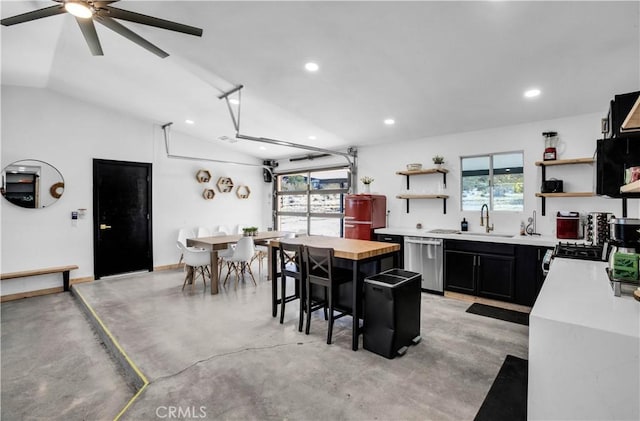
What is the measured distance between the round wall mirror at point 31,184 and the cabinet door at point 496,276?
656cm

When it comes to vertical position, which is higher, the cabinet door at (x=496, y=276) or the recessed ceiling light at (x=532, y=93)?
the recessed ceiling light at (x=532, y=93)

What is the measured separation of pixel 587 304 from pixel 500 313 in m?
2.55

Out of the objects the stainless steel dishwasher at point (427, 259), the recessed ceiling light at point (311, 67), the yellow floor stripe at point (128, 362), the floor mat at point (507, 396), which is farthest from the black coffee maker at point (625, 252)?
the yellow floor stripe at point (128, 362)

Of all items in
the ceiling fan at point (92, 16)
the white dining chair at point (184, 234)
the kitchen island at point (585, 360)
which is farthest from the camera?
the white dining chair at point (184, 234)

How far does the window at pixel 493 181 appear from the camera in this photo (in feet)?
13.9

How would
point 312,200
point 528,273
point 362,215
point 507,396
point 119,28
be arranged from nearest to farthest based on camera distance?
point 507,396
point 119,28
point 528,273
point 362,215
point 312,200

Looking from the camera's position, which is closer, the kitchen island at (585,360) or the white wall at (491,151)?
the kitchen island at (585,360)

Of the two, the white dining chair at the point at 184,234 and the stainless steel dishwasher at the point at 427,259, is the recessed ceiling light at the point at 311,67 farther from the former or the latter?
the white dining chair at the point at 184,234

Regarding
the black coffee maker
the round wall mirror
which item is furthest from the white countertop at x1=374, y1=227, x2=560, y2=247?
the round wall mirror

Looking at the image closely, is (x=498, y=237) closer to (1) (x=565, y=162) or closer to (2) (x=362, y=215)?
(1) (x=565, y=162)

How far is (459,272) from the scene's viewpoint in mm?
4117

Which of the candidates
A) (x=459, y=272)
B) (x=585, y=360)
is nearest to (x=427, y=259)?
(x=459, y=272)

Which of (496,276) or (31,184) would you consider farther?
(31,184)

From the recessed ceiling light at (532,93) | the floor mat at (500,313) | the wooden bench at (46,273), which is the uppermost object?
the recessed ceiling light at (532,93)
